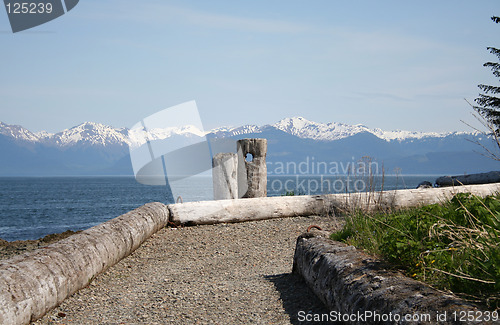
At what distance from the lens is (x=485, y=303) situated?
9.03ft

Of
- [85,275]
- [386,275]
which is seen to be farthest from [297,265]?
[85,275]

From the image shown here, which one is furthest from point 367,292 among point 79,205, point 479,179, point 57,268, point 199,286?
point 79,205

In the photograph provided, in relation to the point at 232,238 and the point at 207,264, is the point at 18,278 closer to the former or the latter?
the point at 207,264

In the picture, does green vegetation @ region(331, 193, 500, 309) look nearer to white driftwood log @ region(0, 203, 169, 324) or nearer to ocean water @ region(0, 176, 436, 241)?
ocean water @ region(0, 176, 436, 241)

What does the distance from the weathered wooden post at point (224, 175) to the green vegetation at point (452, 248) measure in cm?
617

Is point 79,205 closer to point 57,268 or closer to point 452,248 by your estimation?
point 57,268

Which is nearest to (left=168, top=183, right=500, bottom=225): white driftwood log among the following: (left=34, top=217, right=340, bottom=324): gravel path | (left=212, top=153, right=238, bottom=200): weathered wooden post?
(left=34, top=217, right=340, bottom=324): gravel path

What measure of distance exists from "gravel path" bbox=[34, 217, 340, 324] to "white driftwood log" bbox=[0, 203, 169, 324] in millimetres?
150

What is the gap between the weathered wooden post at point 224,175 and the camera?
1112 centimetres

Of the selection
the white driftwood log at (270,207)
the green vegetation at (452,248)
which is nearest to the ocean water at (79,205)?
the white driftwood log at (270,207)

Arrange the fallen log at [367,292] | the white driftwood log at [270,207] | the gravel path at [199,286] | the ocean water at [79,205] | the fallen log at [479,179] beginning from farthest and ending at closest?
the fallen log at [479,179]
the white driftwood log at [270,207]
the ocean water at [79,205]
the gravel path at [199,286]
the fallen log at [367,292]

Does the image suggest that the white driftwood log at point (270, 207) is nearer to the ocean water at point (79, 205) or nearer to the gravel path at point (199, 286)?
the ocean water at point (79, 205)

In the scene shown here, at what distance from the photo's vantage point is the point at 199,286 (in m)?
5.59

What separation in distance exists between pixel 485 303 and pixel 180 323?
2.83 m
